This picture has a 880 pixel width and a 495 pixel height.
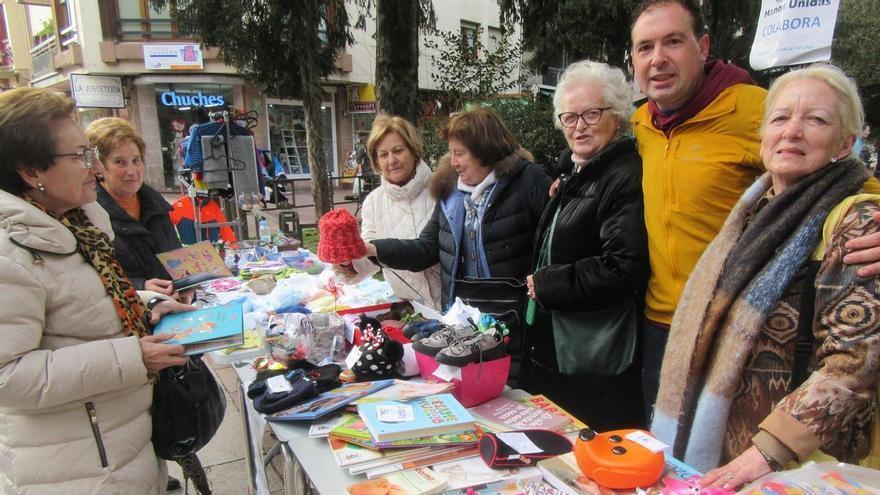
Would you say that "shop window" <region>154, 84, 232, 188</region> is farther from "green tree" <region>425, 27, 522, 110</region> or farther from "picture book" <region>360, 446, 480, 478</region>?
"picture book" <region>360, 446, 480, 478</region>

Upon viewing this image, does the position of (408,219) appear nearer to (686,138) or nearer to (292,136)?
(686,138)

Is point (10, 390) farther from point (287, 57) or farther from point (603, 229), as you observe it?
point (287, 57)

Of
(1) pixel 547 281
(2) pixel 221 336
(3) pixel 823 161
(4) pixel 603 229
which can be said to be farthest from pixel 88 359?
(3) pixel 823 161

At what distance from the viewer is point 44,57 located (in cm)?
1803

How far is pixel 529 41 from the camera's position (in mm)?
7605

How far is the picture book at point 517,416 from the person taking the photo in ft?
4.99

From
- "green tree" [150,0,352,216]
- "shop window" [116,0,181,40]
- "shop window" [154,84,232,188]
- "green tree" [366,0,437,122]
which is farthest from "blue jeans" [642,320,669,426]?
"shop window" [116,0,181,40]

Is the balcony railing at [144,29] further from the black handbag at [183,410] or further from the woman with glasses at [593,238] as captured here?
the woman with glasses at [593,238]

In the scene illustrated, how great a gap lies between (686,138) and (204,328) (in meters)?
1.68

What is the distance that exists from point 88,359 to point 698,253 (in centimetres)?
180

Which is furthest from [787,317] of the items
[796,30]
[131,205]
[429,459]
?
[796,30]

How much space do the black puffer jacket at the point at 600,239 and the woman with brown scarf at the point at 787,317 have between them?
35 cm

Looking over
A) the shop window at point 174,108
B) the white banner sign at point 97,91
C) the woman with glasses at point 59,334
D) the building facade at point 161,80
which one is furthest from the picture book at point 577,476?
the white banner sign at point 97,91

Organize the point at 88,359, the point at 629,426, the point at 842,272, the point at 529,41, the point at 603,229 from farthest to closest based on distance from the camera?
the point at 529,41, the point at 629,426, the point at 603,229, the point at 88,359, the point at 842,272
